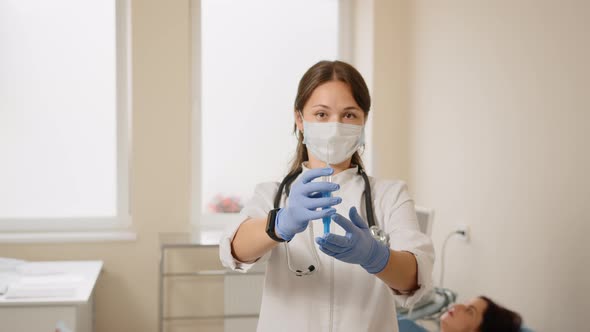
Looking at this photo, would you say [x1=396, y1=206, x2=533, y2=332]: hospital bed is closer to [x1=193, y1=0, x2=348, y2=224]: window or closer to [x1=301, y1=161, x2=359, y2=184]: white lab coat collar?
[x1=193, y1=0, x2=348, y2=224]: window

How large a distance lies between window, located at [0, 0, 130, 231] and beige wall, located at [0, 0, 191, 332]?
0.65 feet

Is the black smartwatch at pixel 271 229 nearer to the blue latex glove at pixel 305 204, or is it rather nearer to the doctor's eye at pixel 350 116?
the blue latex glove at pixel 305 204

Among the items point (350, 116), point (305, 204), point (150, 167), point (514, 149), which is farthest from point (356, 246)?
point (150, 167)

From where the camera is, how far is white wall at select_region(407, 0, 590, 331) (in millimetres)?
2051

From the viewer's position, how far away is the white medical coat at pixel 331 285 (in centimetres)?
124

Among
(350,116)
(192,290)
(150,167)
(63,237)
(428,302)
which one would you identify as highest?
(350,116)

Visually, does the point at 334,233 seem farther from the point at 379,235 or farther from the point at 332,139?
the point at 332,139

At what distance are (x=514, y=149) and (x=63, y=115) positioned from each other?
8.03 feet

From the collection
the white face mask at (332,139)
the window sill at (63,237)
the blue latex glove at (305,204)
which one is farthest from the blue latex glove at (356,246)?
the window sill at (63,237)

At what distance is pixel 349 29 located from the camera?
3.86m

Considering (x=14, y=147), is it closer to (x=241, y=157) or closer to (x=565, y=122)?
(x=241, y=157)

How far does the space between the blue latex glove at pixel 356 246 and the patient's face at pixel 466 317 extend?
1298mm

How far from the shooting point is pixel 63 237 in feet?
10.9

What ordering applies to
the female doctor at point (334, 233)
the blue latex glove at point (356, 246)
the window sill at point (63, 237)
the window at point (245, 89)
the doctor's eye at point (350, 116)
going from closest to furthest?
1. the blue latex glove at point (356, 246)
2. the female doctor at point (334, 233)
3. the doctor's eye at point (350, 116)
4. the window sill at point (63, 237)
5. the window at point (245, 89)
